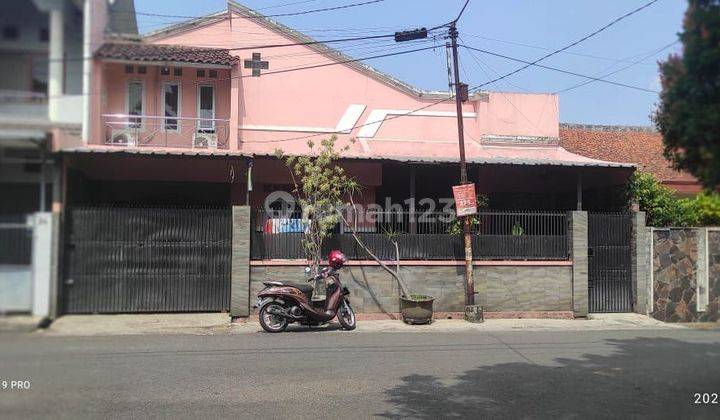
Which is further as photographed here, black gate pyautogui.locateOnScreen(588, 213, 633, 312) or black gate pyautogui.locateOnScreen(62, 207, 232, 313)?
black gate pyautogui.locateOnScreen(588, 213, 633, 312)

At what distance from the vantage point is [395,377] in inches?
248

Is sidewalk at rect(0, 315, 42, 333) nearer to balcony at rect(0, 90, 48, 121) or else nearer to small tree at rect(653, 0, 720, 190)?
balcony at rect(0, 90, 48, 121)

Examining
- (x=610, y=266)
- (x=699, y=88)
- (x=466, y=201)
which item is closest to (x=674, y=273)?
(x=610, y=266)

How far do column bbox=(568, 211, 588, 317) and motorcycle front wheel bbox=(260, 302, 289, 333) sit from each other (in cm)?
648

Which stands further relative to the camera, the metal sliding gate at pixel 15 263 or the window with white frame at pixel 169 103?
the window with white frame at pixel 169 103

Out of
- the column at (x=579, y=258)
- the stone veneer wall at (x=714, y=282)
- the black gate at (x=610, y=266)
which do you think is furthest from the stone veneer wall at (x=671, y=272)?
the stone veneer wall at (x=714, y=282)

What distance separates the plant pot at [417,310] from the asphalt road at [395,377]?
5.88 ft

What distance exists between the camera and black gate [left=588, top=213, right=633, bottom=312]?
12.4 m

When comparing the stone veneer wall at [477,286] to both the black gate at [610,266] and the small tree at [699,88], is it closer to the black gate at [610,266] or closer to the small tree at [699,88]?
the black gate at [610,266]

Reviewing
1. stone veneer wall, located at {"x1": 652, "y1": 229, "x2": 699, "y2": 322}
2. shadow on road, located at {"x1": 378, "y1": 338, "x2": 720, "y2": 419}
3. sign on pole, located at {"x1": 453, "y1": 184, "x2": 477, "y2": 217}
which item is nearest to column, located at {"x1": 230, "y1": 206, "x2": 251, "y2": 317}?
sign on pole, located at {"x1": 453, "y1": 184, "x2": 477, "y2": 217}

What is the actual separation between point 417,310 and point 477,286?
1792mm

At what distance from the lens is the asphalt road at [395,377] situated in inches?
192

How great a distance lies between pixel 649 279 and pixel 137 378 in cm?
1086

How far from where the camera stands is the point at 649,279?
1222 cm
